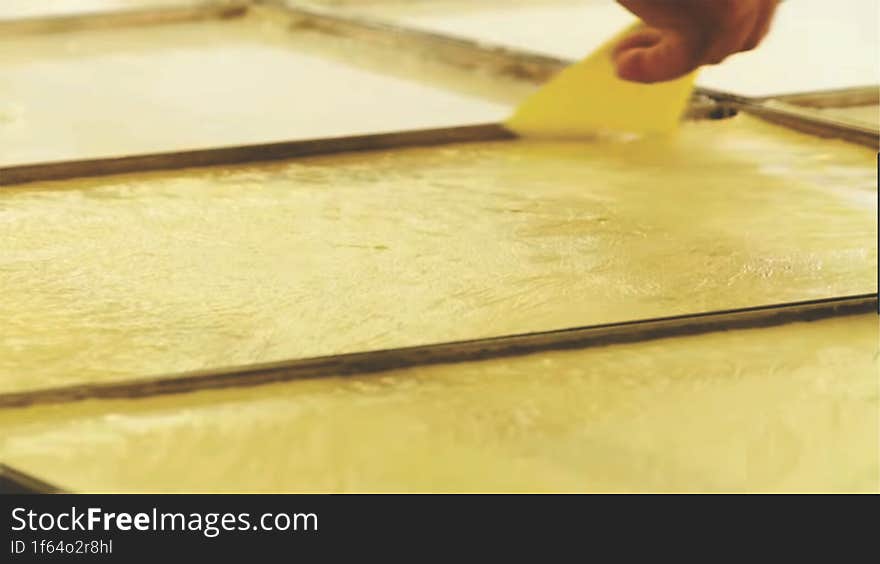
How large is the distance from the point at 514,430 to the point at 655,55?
22.5 inches

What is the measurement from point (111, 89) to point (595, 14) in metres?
1.21

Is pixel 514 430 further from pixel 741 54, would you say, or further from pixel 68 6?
pixel 68 6

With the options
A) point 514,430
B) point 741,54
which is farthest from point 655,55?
point 741,54

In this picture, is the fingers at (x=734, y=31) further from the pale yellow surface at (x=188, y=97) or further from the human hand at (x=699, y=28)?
the pale yellow surface at (x=188, y=97)

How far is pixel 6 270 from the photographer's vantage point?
51.9 inches

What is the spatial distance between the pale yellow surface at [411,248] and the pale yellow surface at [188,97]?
0.18m

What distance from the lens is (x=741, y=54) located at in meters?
2.30

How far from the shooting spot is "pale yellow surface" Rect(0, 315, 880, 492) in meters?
0.92

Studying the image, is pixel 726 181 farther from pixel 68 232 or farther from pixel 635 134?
pixel 68 232

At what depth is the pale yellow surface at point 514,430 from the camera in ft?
3.01

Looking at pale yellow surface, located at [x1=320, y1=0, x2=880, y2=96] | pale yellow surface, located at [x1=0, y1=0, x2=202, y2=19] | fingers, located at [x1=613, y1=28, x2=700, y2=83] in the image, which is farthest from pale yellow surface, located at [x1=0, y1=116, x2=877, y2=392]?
pale yellow surface, located at [x1=0, y1=0, x2=202, y2=19]

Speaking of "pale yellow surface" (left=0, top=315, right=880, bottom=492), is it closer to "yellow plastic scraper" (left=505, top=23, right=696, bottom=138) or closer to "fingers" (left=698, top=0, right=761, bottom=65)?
"fingers" (left=698, top=0, right=761, bottom=65)

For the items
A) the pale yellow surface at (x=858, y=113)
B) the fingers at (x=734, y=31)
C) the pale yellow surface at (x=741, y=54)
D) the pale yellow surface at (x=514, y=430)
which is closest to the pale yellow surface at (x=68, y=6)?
the pale yellow surface at (x=741, y=54)
